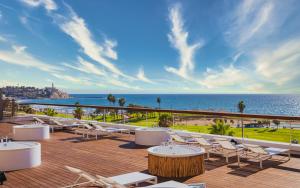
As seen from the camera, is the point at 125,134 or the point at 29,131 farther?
the point at 125,134

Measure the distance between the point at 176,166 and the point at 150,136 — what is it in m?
3.17

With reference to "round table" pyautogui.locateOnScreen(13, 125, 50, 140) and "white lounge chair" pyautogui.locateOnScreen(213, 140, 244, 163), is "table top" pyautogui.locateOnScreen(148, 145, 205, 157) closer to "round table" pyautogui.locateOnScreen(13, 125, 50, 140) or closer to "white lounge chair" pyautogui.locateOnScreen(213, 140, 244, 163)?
"white lounge chair" pyautogui.locateOnScreen(213, 140, 244, 163)

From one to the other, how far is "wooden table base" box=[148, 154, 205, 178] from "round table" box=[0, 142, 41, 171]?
2468mm

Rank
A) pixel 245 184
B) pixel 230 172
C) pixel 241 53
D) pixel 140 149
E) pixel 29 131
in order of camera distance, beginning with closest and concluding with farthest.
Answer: pixel 245 184 < pixel 230 172 < pixel 140 149 < pixel 29 131 < pixel 241 53

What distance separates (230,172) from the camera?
551 cm

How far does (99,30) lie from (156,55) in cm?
2670

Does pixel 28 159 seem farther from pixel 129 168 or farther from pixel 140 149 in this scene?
pixel 140 149

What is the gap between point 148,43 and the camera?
54.5m

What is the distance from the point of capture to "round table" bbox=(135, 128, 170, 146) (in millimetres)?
8336

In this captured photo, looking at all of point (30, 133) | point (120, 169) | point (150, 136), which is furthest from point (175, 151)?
point (30, 133)

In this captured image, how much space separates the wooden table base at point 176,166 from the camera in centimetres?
520

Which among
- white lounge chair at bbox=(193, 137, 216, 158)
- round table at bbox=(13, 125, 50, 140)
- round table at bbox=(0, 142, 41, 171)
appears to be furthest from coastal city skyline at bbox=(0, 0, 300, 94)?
white lounge chair at bbox=(193, 137, 216, 158)

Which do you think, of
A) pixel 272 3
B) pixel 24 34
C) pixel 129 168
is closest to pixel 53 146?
pixel 129 168

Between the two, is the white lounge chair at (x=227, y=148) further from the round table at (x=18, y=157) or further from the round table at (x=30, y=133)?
the round table at (x=30, y=133)
